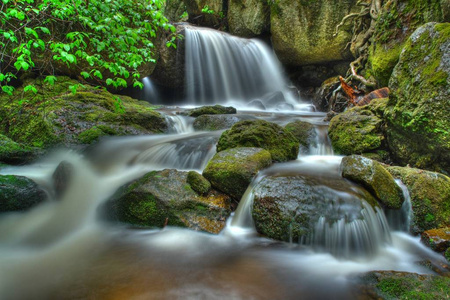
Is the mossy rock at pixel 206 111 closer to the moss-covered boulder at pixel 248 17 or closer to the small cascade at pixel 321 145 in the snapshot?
the small cascade at pixel 321 145

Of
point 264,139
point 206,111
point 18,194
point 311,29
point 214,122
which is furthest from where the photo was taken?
point 311,29

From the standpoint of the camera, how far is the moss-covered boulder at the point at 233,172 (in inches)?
138

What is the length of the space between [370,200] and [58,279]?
146 inches

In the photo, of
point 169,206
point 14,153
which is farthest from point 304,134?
point 14,153

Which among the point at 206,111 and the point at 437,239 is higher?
the point at 206,111

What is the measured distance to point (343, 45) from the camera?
10172 millimetres

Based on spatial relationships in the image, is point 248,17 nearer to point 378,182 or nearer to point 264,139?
point 264,139

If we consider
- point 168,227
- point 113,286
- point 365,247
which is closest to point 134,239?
point 168,227

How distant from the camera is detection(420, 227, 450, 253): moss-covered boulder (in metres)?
2.58

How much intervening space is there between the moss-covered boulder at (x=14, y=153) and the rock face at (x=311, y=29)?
11.1 meters

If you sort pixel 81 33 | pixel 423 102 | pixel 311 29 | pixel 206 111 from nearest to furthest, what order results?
pixel 423 102
pixel 81 33
pixel 206 111
pixel 311 29

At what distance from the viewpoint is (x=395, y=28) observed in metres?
5.75

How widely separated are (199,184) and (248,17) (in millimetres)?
12797

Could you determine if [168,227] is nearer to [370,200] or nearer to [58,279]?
[58,279]
